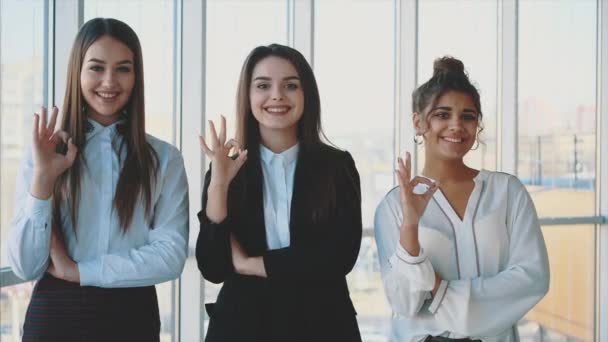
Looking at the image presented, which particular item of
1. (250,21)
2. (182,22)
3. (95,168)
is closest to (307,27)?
(250,21)

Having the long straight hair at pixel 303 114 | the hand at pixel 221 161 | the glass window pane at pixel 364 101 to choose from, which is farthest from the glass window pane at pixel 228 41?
the hand at pixel 221 161

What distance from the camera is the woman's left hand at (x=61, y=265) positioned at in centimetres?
209

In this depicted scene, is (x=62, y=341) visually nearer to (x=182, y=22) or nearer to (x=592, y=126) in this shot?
(x=182, y=22)

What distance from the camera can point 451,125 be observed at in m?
2.39

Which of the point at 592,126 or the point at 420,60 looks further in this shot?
the point at 592,126

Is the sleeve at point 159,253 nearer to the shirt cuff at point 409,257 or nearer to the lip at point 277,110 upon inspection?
the lip at point 277,110

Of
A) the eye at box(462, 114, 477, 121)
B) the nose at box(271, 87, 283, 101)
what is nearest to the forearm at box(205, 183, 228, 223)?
the nose at box(271, 87, 283, 101)

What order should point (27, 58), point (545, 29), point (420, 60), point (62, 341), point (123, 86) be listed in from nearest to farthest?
point (62, 341), point (123, 86), point (27, 58), point (420, 60), point (545, 29)

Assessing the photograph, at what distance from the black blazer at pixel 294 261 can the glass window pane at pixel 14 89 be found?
1.15m

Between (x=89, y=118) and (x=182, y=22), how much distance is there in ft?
7.13

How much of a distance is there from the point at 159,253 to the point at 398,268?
76 centimetres

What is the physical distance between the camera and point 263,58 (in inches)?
95.3

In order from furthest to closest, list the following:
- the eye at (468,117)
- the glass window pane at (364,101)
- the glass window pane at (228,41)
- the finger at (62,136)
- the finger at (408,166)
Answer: the glass window pane at (364,101)
the glass window pane at (228,41)
the eye at (468,117)
the finger at (408,166)
the finger at (62,136)

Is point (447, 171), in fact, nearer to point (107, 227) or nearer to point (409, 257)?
point (409, 257)
